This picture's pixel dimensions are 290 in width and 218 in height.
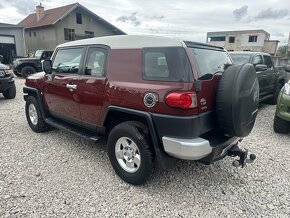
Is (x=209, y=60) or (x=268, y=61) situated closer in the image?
(x=209, y=60)

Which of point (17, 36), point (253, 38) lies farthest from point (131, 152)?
point (253, 38)

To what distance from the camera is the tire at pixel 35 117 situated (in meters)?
4.57

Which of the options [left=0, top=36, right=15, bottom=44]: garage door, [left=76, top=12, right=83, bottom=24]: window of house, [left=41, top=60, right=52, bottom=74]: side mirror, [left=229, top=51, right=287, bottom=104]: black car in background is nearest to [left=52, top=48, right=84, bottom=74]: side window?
[left=41, top=60, right=52, bottom=74]: side mirror

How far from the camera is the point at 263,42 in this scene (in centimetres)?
4203

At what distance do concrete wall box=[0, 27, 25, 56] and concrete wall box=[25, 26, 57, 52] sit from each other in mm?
3566

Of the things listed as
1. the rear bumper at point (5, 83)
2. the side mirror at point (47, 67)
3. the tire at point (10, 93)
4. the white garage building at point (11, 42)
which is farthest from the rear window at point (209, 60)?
the white garage building at point (11, 42)

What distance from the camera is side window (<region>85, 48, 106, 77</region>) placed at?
10.4 ft

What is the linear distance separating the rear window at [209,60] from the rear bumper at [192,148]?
0.74m

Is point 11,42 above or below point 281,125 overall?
above

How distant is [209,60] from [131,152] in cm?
153

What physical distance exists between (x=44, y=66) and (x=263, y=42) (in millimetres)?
46124

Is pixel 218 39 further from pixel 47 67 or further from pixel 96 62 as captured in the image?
pixel 96 62

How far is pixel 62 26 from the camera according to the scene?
2570cm

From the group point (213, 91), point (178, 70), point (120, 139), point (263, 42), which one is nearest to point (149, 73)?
point (178, 70)
